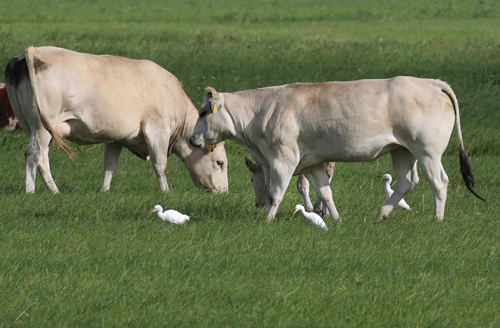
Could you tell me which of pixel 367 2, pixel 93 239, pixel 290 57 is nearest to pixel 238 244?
pixel 93 239

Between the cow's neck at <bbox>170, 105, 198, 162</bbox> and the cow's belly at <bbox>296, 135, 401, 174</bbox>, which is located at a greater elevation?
the cow's belly at <bbox>296, 135, 401, 174</bbox>

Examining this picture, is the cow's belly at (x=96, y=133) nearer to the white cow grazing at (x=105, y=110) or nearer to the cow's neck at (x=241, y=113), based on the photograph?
the white cow grazing at (x=105, y=110)

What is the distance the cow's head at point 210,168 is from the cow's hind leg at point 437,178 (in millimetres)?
3510

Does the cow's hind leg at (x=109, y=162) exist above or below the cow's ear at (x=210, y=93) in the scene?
below

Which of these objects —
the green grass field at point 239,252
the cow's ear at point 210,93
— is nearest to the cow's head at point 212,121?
the cow's ear at point 210,93

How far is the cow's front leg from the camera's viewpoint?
8.09 meters

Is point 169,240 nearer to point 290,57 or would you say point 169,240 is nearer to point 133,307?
point 133,307

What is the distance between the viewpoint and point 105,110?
9.88 metres

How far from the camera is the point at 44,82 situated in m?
9.35

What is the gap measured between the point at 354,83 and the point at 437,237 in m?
1.89

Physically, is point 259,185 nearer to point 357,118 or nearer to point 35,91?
point 357,118

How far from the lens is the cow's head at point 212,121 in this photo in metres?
8.59

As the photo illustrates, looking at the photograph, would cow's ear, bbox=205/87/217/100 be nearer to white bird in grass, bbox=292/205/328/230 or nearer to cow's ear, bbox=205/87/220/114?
cow's ear, bbox=205/87/220/114

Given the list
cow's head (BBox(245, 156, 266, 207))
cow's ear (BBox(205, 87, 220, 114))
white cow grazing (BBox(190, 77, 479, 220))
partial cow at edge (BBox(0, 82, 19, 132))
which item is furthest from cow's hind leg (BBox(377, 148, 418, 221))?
→ partial cow at edge (BBox(0, 82, 19, 132))
